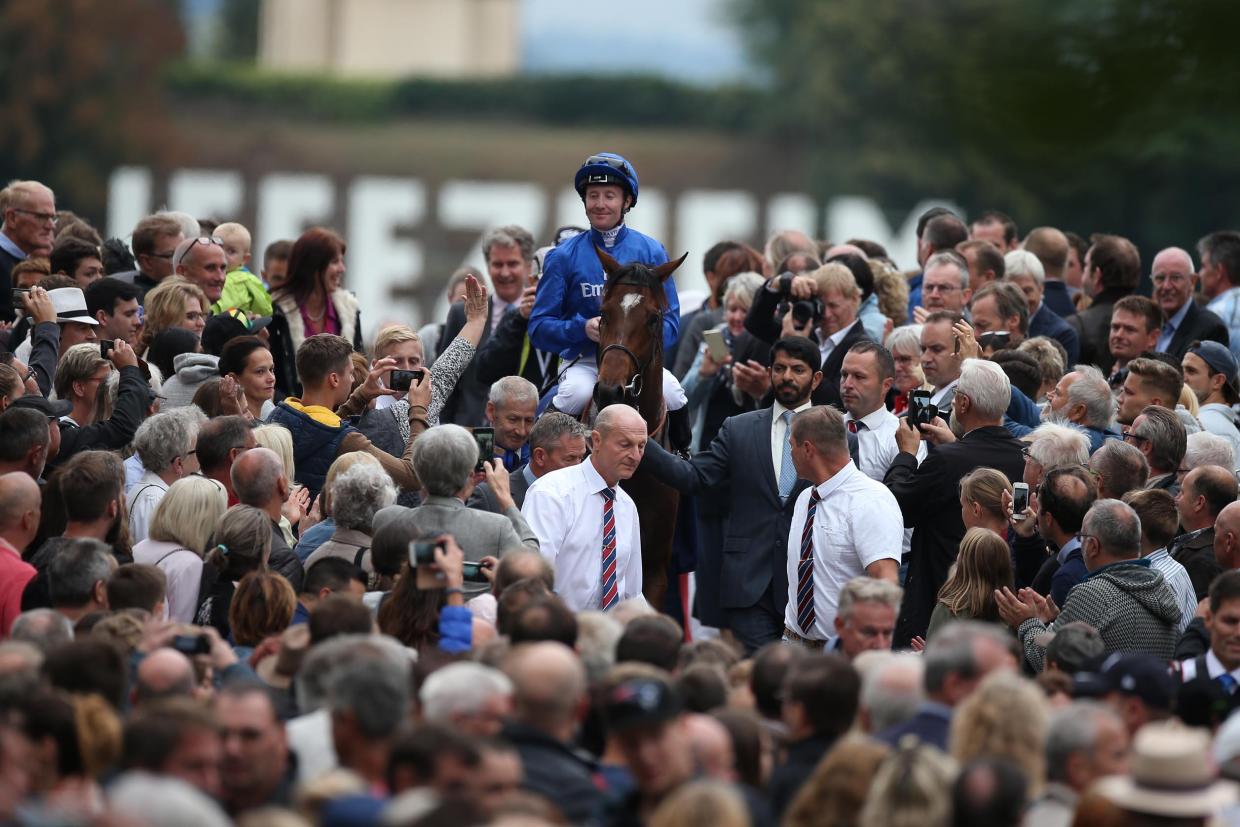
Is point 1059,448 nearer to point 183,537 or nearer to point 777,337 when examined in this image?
point 777,337

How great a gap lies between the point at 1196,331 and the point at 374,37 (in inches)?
1469

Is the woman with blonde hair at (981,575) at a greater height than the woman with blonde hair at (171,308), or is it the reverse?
the woman with blonde hair at (171,308)

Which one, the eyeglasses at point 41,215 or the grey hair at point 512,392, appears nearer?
the grey hair at point 512,392

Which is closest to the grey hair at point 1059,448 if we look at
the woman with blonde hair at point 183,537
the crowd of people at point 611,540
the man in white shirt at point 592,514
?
the crowd of people at point 611,540

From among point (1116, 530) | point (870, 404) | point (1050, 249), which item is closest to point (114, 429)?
point (870, 404)

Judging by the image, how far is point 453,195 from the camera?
3631 cm

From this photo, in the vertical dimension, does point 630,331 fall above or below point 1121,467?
above

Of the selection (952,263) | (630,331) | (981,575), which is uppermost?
(952,263)

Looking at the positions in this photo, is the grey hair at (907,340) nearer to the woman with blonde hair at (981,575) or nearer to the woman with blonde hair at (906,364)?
the woman with blonde hair at (906,364)

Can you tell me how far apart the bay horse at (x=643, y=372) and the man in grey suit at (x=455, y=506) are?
1.69 meters

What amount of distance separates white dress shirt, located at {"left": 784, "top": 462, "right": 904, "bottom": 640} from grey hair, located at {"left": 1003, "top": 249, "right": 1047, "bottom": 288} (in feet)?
13.8

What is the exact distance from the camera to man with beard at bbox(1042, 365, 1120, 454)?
37.4 ft

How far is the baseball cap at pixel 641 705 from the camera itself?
21.5ft

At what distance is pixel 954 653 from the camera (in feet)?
23.0
